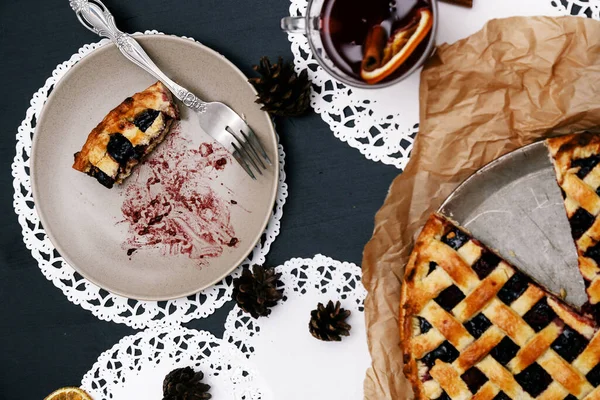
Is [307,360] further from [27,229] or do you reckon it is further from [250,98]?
[27,229]

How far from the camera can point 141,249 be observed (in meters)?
1.73

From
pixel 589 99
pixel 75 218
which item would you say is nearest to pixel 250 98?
pixel 75 218

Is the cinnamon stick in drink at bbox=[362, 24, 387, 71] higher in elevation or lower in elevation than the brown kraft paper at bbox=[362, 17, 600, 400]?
higher

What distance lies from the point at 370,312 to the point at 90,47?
3.64ft

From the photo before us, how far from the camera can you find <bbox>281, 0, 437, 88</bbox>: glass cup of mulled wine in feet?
4.66

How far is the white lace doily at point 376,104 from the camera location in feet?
5.15

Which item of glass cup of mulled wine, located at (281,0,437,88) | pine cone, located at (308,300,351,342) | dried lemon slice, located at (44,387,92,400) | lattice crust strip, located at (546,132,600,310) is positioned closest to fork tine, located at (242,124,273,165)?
glass cup of mulled wine, located at (281,0,437,88)

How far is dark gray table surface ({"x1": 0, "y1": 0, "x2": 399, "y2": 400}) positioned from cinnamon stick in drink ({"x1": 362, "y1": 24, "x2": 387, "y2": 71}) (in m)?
0.28

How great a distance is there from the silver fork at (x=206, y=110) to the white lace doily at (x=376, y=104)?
8.3 inches

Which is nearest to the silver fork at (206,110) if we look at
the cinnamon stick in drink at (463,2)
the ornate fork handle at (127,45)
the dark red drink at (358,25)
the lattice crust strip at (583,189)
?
the ornate fork handle at (127,45)

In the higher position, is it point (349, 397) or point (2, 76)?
point (2, 76)

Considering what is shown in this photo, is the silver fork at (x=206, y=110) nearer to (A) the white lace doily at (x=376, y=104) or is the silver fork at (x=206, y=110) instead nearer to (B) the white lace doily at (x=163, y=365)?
(A) the white lace doily at (x=376, y=104)

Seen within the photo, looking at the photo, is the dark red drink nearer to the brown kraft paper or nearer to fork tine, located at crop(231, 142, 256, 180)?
the brown kraft paper

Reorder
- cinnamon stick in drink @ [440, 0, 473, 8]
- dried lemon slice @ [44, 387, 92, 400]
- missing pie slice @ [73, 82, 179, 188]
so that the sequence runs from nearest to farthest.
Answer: cinnamon stick in drink @ [440, 0, 473, 8] < missing pie slice @ [73, 82, 179, 188] < dried lemon slice @ [44, 387, 92, 400]
